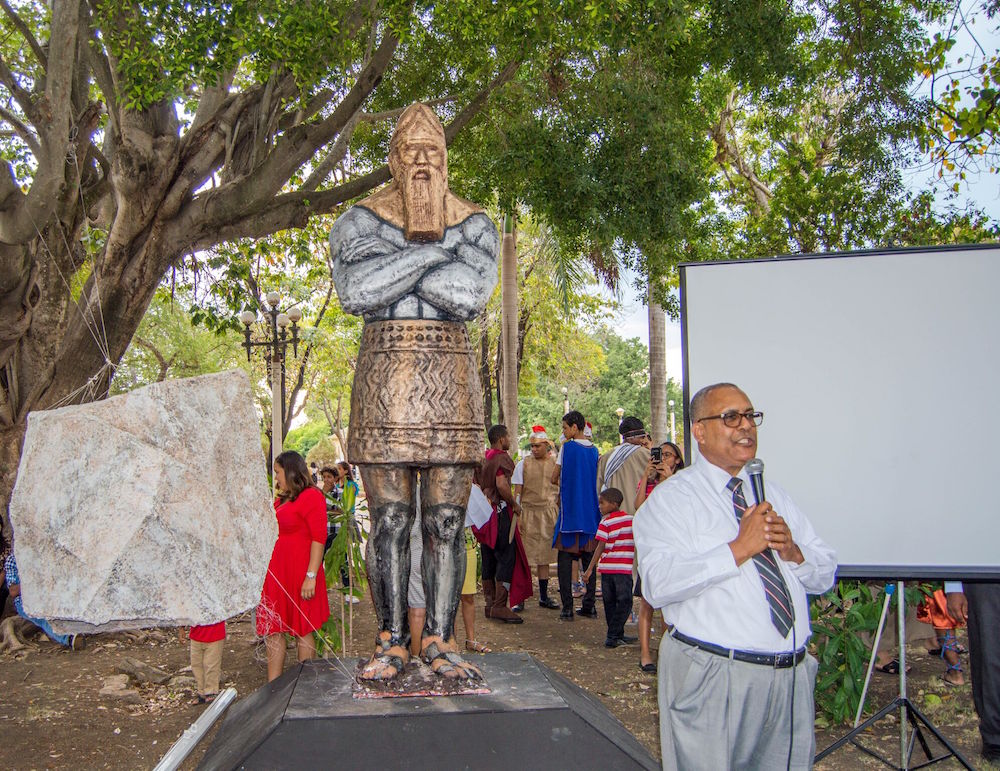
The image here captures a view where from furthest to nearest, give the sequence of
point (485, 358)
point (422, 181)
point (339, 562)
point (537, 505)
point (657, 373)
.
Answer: point (485, 358) < point (657, 373) < point (537, 505) < point (339, 562) < point (422, 181)

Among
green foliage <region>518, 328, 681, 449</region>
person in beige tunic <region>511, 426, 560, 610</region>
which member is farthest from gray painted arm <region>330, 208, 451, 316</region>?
green foliage <region>518, 328, 681, 449</region>

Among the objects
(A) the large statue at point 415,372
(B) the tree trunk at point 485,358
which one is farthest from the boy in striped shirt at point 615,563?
(B) the tree trunk at point 485,358

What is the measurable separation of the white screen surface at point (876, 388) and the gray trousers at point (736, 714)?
1.59m

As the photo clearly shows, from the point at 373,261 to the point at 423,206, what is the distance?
1.16 feet

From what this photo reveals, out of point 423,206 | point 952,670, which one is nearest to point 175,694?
point 423,206

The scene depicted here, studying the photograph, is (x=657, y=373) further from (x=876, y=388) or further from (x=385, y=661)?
(x=385, y=661)

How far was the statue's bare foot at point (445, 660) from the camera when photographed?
12.6 ft

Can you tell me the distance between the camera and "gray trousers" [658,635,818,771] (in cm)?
277

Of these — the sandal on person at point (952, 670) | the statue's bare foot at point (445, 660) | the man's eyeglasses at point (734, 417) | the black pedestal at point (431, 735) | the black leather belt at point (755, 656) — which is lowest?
the sandal on person at point (952, 670)

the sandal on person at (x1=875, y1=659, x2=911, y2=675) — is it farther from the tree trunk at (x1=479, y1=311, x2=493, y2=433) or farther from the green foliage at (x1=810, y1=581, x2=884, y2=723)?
the tree trunk at (x1=479, y1=311, x2=493, y2=433)

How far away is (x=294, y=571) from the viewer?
5789mm

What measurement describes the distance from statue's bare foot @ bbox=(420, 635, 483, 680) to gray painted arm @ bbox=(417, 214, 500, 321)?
150cm

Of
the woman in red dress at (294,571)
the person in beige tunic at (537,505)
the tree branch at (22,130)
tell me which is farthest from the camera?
the person in beige tunic at (537,505)

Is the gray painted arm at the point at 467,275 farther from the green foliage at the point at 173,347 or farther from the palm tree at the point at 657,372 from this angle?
the green foliage at the point at 173,347
